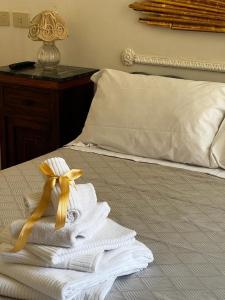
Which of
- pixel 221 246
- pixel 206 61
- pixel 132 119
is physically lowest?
pixel 221 246

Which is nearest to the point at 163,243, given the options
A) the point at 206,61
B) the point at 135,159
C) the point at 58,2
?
the point at 135,159

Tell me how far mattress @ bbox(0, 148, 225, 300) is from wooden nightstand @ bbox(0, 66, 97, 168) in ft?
1.57

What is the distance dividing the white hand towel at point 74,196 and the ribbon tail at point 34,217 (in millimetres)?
16

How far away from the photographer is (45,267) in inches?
49.6

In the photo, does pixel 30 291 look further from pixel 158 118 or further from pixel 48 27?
pixel 48 27

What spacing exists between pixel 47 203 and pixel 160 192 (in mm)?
748

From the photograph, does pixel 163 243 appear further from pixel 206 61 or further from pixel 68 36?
pixel 68 36

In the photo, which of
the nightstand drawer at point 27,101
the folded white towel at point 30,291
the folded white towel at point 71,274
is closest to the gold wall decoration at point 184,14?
the nightstand drawer at point 27,101

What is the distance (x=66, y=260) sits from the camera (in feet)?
4.12

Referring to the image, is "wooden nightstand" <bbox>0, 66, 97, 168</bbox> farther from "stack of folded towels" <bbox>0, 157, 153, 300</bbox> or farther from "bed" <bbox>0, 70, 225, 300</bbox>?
"stack of folded towels" <bbox>0, 157, 153, 300</bbox>

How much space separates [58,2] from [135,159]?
4.31 feet

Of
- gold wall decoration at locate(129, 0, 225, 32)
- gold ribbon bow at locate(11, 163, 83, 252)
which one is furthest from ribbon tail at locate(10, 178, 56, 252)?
gold wall decoration at locate(129, 0, 225, 32)

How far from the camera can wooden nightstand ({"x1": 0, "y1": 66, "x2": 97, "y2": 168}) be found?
2.85 metres

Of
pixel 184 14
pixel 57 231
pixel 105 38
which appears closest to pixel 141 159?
pixel 184 14
